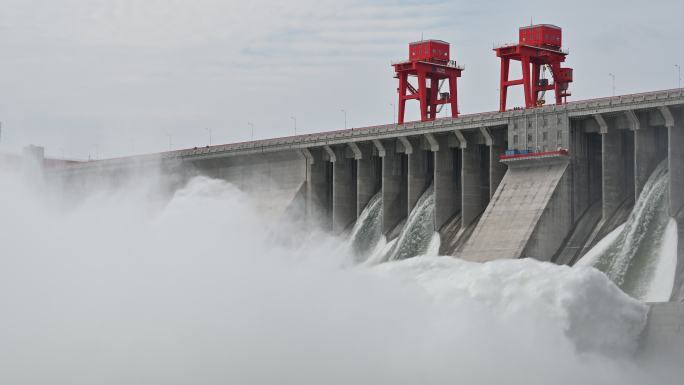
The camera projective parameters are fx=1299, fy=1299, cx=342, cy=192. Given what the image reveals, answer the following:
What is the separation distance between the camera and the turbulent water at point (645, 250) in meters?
59.1

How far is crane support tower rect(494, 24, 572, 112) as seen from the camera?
8581cm

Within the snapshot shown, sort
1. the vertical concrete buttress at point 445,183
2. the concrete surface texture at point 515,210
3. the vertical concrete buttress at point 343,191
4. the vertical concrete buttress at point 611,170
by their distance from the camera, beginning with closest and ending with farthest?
the concrete surface texture at point 515,210, the vertical concrete buttress at point 611,170, the vertical concrete buttress at point 445,183, the vertical concrete buttress at point 343,191

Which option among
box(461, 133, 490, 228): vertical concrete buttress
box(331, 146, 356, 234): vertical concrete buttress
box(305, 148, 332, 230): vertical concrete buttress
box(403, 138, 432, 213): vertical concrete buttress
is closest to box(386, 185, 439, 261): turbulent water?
box(403, 138, 432, 213): vertical concrete buttress

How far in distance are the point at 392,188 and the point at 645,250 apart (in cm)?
2319

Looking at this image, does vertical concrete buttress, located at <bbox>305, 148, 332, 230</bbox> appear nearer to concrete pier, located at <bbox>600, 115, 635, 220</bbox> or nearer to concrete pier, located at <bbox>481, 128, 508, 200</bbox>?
concrete pier, located at <bbox>481, 128, 508, 200</bbox>

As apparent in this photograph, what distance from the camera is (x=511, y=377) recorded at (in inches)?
1790

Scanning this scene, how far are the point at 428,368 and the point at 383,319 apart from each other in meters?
3.18

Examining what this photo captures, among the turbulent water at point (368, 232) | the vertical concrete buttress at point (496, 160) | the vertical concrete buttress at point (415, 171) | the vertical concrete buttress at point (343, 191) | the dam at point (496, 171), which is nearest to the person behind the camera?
the dam at point (496, 171)

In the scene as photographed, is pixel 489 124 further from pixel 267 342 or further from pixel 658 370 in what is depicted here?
pixel 267 342

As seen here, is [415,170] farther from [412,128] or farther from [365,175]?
[365,175]

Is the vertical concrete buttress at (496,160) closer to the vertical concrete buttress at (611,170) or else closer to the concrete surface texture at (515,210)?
the concrete surface texture at (515,210)

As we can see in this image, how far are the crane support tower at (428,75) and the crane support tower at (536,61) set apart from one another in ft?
26.5

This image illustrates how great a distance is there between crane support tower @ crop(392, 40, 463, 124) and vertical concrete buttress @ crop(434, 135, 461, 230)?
53.0ft

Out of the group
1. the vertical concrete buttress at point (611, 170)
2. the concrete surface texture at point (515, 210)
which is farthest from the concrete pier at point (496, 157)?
the vertical concrete buttress at point (611, 170)
